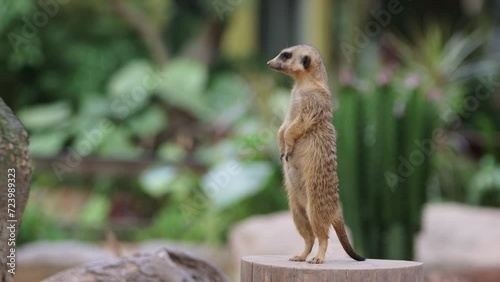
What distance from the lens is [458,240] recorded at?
8195 millimetres

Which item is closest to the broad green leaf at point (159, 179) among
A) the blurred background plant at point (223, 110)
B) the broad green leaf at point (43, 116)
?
the blurred background plant at point (223, 110)

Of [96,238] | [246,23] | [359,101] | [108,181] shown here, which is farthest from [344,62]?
[359,101]

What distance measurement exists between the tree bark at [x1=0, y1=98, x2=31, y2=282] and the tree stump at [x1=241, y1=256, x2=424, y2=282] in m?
0.96

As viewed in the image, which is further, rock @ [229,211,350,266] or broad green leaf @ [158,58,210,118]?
broad green leaf @ [158,58,210,118]

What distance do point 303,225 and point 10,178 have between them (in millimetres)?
1199

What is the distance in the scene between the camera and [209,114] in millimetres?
13867

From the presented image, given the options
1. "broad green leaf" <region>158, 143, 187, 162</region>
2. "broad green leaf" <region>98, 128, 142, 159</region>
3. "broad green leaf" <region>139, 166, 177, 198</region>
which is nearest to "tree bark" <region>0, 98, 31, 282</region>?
"broad green leaf" <region>139, 166, 177, 198</region>

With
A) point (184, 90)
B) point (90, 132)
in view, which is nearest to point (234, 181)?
point (90, 132)

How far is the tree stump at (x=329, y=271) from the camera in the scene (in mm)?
3367

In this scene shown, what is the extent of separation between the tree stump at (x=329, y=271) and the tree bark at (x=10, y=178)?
0.96 meters

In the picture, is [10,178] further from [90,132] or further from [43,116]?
[43,116]

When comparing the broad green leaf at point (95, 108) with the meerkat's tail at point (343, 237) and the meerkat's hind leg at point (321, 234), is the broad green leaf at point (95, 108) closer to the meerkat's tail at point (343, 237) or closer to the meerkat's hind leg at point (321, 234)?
the meerkat's tail at point (343, 237)

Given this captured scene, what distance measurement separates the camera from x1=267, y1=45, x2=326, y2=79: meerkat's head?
11.5ft

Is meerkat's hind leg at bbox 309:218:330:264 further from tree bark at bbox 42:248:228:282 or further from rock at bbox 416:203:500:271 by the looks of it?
rock at bbox 416:203:500:271
